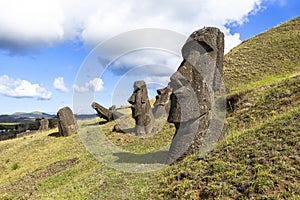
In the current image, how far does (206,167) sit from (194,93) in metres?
3.40

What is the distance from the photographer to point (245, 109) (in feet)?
55.5

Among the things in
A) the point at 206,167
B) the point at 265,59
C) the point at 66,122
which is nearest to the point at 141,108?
the point at 66,122

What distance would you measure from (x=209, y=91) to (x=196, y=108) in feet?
2.97

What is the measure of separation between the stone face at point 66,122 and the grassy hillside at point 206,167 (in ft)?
6.13

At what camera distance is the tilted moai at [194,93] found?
428 inches

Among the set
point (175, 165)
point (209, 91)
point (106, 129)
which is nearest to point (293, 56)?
point (106, 129)

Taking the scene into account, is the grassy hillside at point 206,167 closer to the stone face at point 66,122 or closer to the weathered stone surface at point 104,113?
the stone face at point 66,122

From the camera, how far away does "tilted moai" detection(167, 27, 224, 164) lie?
35.7 feet

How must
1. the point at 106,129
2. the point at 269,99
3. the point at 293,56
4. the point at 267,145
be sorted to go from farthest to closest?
the point at 293,56
the point at 106,129
the point at 269,99
the point at 267,145

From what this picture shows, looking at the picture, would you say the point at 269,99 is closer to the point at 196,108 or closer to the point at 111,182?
the point at 196,108

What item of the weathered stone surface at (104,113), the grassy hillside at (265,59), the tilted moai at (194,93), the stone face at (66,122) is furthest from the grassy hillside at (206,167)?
the grassy hillside at (265,59)

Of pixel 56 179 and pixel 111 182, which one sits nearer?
pixel 111 182

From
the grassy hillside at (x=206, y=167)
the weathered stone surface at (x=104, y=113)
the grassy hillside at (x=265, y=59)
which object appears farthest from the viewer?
the grassy hillside at (x=265, y=59)

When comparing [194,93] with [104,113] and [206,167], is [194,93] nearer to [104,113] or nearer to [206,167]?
[206,167]
